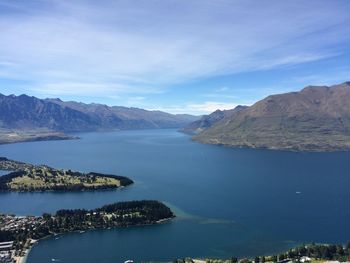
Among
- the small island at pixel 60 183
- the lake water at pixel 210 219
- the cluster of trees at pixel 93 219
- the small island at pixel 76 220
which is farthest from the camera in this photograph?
the small island at pixel 60 183

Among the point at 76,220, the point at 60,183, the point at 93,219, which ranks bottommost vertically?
the point at 76,220

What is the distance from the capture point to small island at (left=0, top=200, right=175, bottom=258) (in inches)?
4486

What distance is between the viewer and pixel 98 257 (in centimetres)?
10144

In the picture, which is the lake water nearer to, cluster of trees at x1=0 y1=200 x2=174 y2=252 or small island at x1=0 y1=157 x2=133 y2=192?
cluster of trees at x1=0 y1=200 x2=174 y2=252

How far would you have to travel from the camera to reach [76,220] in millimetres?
125000

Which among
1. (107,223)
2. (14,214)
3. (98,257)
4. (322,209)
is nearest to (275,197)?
(322,209)

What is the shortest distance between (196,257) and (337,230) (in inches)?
1711

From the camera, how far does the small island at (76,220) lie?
114 m

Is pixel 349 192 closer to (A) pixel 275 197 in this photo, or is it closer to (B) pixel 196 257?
(A) pixel 275 197

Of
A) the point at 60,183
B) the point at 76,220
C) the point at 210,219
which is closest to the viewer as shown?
the point at 76,220

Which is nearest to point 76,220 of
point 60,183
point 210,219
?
point 210,219

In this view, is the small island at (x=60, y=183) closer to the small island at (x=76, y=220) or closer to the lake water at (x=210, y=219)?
the lake water at (x=210, y=219)

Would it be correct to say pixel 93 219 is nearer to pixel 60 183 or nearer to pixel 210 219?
pixel 210 219

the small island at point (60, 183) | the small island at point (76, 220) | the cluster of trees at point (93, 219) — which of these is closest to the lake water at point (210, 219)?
the small island at point (76, 220)
